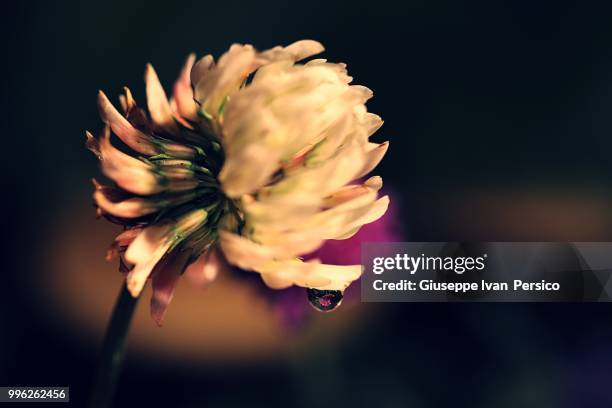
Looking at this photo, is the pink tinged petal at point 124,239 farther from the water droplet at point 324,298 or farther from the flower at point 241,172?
the water droplet at point 324,298

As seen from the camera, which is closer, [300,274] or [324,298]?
[300,274]

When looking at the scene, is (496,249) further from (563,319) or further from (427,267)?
(563,319)

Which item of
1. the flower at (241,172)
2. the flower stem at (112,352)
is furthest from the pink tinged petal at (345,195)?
the flower stem at (112,352)

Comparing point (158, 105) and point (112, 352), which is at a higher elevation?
point (158, 105)

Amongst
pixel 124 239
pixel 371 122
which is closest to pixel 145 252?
pixel 124 239

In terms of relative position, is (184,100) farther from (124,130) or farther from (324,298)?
(324,298)

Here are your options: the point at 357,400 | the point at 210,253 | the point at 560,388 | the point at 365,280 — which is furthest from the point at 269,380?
the point at 210,253

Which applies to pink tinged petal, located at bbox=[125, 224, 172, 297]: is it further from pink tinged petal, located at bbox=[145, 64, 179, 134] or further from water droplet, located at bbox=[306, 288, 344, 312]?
water droplet, located at bbox=[306, 288, 344, 312]
